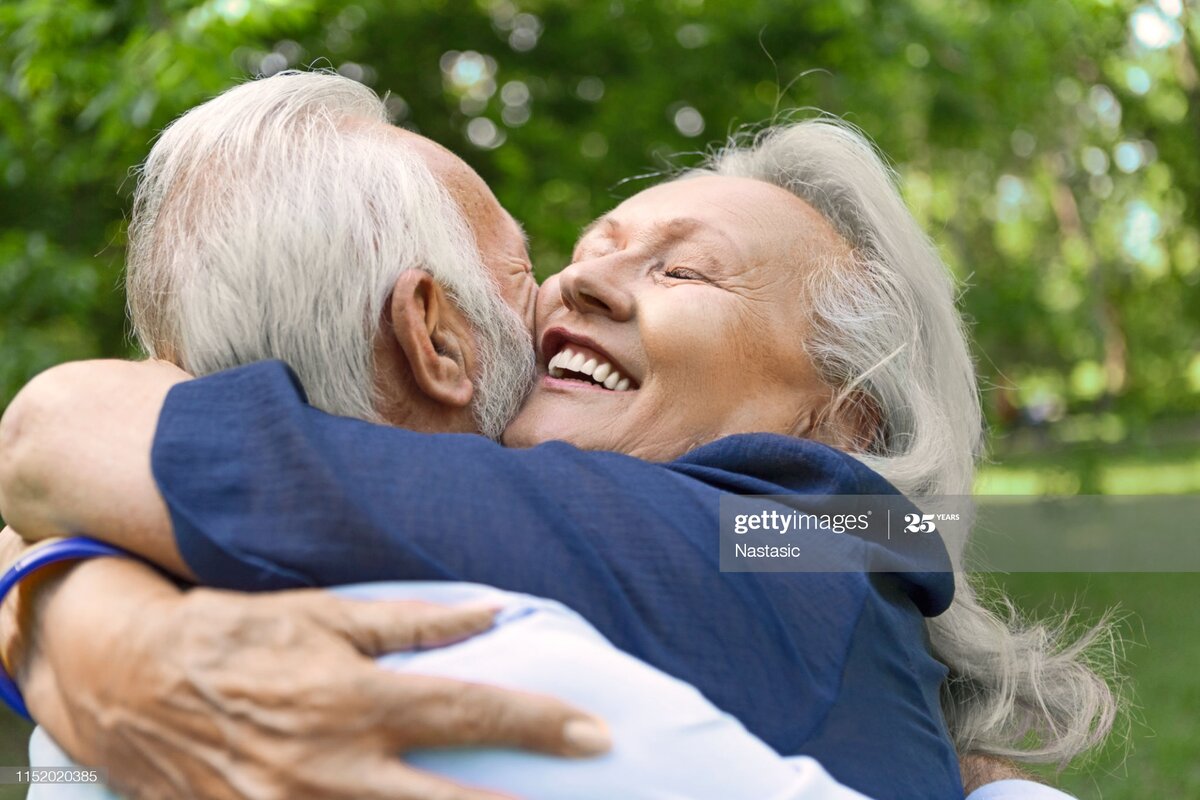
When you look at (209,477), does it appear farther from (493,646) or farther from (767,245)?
(767,245)

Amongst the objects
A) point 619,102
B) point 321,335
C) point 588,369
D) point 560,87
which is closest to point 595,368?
point 588,369

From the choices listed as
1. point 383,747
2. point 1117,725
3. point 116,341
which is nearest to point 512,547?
point 383,747

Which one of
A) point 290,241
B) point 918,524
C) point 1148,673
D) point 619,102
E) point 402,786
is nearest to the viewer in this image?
point 402,786

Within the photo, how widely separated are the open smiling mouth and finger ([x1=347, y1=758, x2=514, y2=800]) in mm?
1007

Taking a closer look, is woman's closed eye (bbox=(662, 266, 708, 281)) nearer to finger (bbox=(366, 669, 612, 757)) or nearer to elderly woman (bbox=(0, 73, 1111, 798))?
elderly woman (bbox=(0, 73, 1111, 798))

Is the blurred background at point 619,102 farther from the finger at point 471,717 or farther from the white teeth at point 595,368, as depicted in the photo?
the finger at point 471,717

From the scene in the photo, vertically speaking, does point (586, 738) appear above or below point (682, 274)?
below

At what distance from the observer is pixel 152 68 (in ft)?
13.6

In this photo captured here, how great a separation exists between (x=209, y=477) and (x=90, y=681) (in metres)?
0.28

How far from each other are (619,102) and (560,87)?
503mm

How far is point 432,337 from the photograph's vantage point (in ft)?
6.36

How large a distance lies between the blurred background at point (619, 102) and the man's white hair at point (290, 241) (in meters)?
0.94

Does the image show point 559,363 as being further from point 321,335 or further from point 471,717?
point 471,717

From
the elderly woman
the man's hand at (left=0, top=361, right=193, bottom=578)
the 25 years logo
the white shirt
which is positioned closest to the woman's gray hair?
the elderly woman
